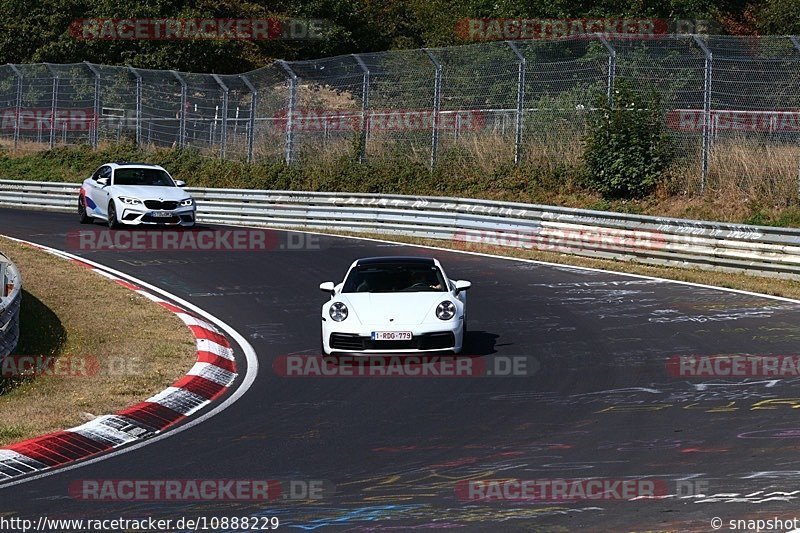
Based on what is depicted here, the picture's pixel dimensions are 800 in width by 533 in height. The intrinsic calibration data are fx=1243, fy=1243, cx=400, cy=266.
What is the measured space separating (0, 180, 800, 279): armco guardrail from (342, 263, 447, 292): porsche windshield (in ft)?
28.0

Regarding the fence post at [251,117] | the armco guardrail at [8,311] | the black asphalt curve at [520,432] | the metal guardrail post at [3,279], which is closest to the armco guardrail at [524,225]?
the black asphalt curve at [520,432]

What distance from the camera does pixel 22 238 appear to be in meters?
26.2

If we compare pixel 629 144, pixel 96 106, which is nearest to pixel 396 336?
pixel 629 144

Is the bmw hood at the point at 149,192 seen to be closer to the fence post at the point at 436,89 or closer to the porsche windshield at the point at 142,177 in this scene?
the porsche windshield at the point at 142,177

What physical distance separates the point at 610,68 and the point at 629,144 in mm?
1826

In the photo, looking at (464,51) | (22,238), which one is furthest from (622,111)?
(22,238)

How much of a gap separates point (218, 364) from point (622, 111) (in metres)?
16.1

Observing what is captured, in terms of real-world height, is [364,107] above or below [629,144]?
above

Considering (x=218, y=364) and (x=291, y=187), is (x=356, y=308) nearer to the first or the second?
(x=218, y=364)

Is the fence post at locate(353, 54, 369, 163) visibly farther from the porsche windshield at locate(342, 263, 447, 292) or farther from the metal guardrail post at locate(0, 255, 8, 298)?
the metal guardrail post at locate(0, 255, 8, 298)

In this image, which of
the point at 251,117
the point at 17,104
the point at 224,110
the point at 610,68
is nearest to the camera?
the point at 610,68

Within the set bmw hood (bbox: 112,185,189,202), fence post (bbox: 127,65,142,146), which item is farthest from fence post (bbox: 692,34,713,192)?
fence post (bbox: 127,65,142,146)

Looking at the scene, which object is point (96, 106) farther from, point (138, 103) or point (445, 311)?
point (445, 311)

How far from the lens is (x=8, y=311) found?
1306 centimetres
